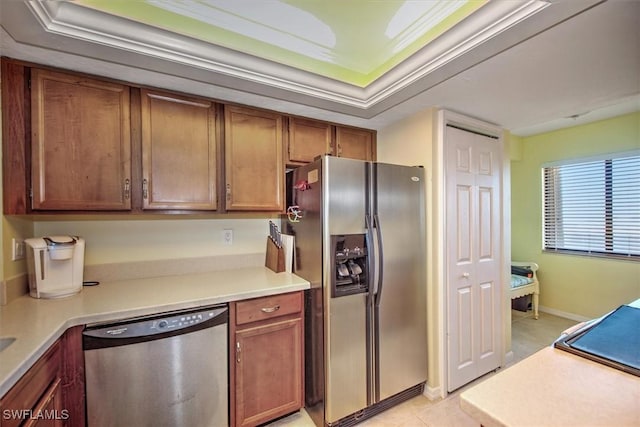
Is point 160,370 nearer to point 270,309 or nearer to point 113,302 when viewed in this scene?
point 113,302

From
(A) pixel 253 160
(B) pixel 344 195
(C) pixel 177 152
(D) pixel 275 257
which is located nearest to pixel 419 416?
(D) pixel 275 257

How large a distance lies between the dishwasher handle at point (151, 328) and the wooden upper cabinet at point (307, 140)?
1236 mm

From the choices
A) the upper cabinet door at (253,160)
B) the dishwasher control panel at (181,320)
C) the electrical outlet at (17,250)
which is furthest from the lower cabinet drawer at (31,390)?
the upper cabinet door at (253,160)

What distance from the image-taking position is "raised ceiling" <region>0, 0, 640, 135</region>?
116 cm

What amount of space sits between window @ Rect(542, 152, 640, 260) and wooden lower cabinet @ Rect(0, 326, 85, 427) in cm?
481

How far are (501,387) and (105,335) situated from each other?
161 cm

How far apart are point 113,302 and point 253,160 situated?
120cm

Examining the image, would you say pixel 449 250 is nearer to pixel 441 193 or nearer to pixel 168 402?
pixel 441 193

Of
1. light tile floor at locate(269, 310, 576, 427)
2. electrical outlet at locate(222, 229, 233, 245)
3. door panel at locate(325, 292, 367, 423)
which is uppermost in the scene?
electrical outlet at locate(222, 229, 233, 245)

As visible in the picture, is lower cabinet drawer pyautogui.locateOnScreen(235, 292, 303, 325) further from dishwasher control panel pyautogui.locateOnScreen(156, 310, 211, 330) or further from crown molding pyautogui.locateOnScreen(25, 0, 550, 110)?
crown molding pyautogui.locateOnScreen(25, 0, 550, 110)

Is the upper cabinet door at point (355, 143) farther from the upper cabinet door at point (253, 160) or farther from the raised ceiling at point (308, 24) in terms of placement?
the raised ceiling at point (308, 24)

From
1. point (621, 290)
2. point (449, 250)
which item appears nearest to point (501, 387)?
point (449, 250)

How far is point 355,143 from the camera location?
2463mm

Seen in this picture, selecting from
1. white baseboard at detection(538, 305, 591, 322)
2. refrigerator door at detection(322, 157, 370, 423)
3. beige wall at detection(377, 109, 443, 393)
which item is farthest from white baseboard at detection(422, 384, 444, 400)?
white baseboard at detection(538, 305, 591, 322)
